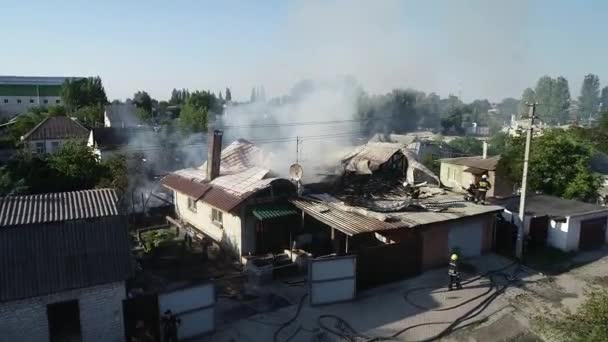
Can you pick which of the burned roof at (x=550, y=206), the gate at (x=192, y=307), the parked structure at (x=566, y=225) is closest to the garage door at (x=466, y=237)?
the parked structure at (x=566, y=225)

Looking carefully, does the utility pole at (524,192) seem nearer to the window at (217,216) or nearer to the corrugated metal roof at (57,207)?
the window at (217,216)

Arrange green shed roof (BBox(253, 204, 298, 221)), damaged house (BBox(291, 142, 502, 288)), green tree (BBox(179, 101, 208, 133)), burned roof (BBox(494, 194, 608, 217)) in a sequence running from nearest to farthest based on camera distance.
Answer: damaged house (BBox(291, 142, 502, 288)) < green shed roof (BBox(253, 204, 298, 221)) < burned roof (BBox(494, 194, 608, 217)) < green tree (BBox(179, 101, 208, 133))

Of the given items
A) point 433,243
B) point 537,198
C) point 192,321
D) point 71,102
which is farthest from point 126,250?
point 71,102

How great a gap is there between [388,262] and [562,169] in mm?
15617

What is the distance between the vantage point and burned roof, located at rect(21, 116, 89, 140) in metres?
43.1

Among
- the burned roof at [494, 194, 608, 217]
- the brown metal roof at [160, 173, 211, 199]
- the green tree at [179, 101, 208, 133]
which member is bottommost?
the burned roof at [494, 194, 608, 217]

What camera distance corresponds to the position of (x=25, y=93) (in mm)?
80438

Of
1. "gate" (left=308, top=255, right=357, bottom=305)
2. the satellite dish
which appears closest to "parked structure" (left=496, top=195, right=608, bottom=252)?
"gate" (left=308, top=255, right=357, bottom=305)

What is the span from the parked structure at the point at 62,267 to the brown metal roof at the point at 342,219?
6936 millimetres

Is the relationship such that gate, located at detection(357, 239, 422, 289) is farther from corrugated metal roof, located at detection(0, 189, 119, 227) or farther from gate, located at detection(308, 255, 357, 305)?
corrugated metal roof, located at detection(0, 189, 119, 227)

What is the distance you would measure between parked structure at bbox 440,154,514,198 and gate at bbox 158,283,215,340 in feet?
61.0

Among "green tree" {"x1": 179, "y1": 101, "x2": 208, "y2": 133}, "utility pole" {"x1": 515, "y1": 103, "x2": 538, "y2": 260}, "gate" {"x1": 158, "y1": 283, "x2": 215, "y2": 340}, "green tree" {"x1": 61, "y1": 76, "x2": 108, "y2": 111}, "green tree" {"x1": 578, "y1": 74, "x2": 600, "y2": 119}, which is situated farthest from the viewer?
"green tree" {"x1": 578, "y1": 74, "x2": 600, "y2": 119}

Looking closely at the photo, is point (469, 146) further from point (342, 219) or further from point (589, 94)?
point (589, 94)

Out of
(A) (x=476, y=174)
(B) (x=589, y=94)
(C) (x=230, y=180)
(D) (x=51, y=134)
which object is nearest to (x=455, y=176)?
(A) (x=476, y=174)
